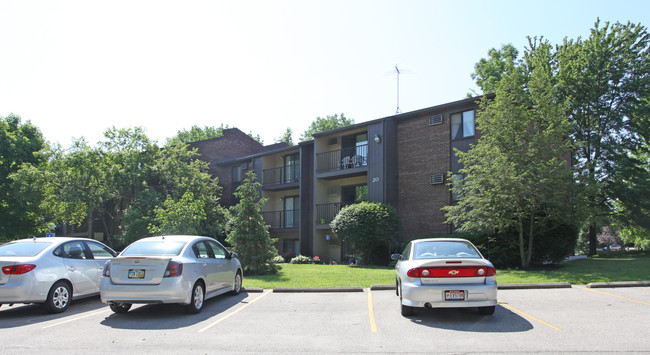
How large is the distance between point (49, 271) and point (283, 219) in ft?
59.1

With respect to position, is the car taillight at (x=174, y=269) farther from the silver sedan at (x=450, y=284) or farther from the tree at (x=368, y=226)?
the tree at (x=368, y=226)

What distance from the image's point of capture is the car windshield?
25.7 feet

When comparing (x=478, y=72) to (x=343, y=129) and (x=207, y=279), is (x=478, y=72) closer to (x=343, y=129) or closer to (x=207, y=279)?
(x=343, y=129)

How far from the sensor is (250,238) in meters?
15.2

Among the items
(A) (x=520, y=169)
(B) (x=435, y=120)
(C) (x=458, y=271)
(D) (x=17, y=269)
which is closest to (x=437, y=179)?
(B) (x=435, y=120)

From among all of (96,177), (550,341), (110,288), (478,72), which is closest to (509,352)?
(550,341)

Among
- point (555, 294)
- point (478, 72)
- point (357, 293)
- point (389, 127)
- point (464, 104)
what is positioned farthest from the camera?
point (478, 72)

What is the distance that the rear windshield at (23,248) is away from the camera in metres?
8.47

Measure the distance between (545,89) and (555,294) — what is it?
29.2ft

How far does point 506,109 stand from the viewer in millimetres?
15250

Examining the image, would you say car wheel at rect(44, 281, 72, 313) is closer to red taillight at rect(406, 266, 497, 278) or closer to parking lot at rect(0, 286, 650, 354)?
parking lot at rect(0, 286, 650, 354)

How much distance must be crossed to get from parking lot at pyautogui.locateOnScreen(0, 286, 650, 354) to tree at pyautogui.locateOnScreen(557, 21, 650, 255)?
16.9 metres

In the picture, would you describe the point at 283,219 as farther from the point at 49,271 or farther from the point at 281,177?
the point at 49,271

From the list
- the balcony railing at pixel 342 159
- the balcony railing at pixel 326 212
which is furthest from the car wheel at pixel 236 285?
the balcony railing at pixel 342 159
